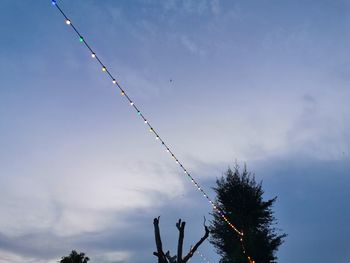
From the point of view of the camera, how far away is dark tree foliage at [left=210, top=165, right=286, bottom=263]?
73.8ft

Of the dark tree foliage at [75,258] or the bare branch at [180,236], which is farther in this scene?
the dark tree foliage at [75,258]

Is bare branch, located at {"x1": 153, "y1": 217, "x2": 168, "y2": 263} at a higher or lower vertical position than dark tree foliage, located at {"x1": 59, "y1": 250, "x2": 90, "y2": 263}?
lower

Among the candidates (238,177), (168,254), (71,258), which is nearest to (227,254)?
(238,177)

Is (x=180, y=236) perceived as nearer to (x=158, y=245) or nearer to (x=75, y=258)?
(x=158, y=245)

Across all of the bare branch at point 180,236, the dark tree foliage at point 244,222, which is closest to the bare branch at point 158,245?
the bare branch at point 180,236

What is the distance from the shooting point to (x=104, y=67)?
30.7 ft

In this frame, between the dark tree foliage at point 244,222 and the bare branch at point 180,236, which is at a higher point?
the dark tree foliage at point 244,222

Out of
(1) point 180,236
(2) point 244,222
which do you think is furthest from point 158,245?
(2) point 244,222

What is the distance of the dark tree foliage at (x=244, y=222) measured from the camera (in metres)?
22.5

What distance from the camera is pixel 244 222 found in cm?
2433

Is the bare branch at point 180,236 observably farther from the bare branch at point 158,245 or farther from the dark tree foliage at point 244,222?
the dark tree foliage at point 244,222

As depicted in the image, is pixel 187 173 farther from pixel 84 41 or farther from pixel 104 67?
pixel 84 41

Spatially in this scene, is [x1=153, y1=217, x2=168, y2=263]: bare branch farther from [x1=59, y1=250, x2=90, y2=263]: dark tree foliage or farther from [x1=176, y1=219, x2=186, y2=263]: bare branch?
[x1=59, y1=250, x2=90, y2=263]: dark tree foliage

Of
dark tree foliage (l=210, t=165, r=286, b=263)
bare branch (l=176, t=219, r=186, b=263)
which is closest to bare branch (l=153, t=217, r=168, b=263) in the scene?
bare branch (l=176, t=219, r=186, b=263)
